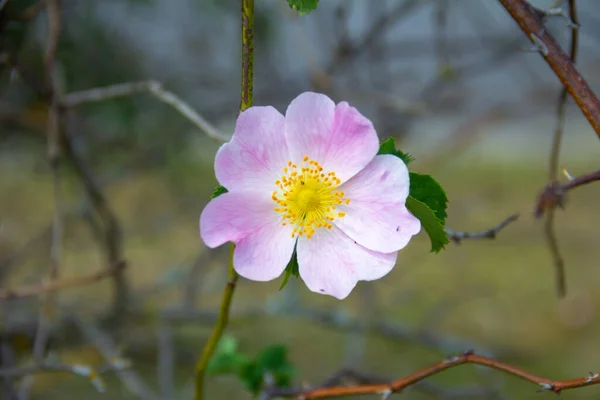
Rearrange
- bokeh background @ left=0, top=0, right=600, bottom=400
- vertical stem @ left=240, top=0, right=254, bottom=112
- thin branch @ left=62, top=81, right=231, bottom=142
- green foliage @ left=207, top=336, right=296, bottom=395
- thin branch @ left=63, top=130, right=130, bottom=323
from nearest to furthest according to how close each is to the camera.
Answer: vertical stem @ left=240, top=0, right=254, bottom=112 < thin branch @ left=62, top=81, right=231, bottom=142 < green foliage @ left=207, top=336, right=296, bottom=395 < thin branch @ left=63, top=130, right=130, bottom=323 < bokeh background @ left=0, top=0, right=600, bottom=400

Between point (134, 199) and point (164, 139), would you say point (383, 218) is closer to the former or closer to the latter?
point (164, 139)

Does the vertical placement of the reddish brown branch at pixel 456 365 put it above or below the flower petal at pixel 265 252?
below

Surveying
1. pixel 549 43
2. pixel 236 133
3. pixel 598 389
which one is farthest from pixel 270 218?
pixel 598 389

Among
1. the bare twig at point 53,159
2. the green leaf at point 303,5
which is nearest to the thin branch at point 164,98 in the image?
the bare twig at point 53,159

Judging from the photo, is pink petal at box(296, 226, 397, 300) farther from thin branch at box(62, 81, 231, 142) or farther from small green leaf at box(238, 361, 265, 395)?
small green leaf at box(238, 361, 265, 395)

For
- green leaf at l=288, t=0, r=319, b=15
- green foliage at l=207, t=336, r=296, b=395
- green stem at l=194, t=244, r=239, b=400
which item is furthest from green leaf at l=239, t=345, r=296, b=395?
green leaf at l=288, t=0, r=319, b=15

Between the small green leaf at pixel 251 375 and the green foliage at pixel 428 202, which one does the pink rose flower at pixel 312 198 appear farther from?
the small green leaf at pixel 251 375

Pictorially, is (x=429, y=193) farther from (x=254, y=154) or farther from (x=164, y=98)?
(x=164, y=98)

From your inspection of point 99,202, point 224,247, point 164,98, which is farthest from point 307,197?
point 224,247
